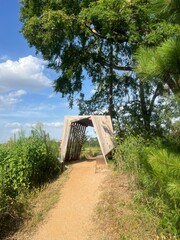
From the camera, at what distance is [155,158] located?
9.51 ft

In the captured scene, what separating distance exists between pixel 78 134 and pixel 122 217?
535 cm

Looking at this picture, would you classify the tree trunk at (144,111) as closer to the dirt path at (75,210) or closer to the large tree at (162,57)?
the dirt path at (75,210)

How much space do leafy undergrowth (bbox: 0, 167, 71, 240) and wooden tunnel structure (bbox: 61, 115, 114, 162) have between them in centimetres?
166

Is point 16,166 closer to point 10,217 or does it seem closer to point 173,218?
point 10,217

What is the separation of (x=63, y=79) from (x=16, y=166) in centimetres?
619

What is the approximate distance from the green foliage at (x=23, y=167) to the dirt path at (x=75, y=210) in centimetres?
65

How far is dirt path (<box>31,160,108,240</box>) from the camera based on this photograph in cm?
494

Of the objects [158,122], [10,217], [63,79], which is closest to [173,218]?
[10,217]

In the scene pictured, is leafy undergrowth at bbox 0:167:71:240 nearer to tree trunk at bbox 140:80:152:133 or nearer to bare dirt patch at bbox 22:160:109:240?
bare dirt patch at bbox 22:160:109:240

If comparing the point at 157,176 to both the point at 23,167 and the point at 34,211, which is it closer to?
the point at 34,211

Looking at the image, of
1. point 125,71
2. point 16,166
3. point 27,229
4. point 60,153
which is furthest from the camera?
point 125,71

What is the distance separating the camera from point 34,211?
572cm

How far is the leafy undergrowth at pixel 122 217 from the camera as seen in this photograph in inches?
177

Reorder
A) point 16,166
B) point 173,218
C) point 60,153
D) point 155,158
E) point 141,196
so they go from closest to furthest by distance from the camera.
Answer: point 155,158 → point 173,218 → point 141,196 → point 16,166 → point 60,153
